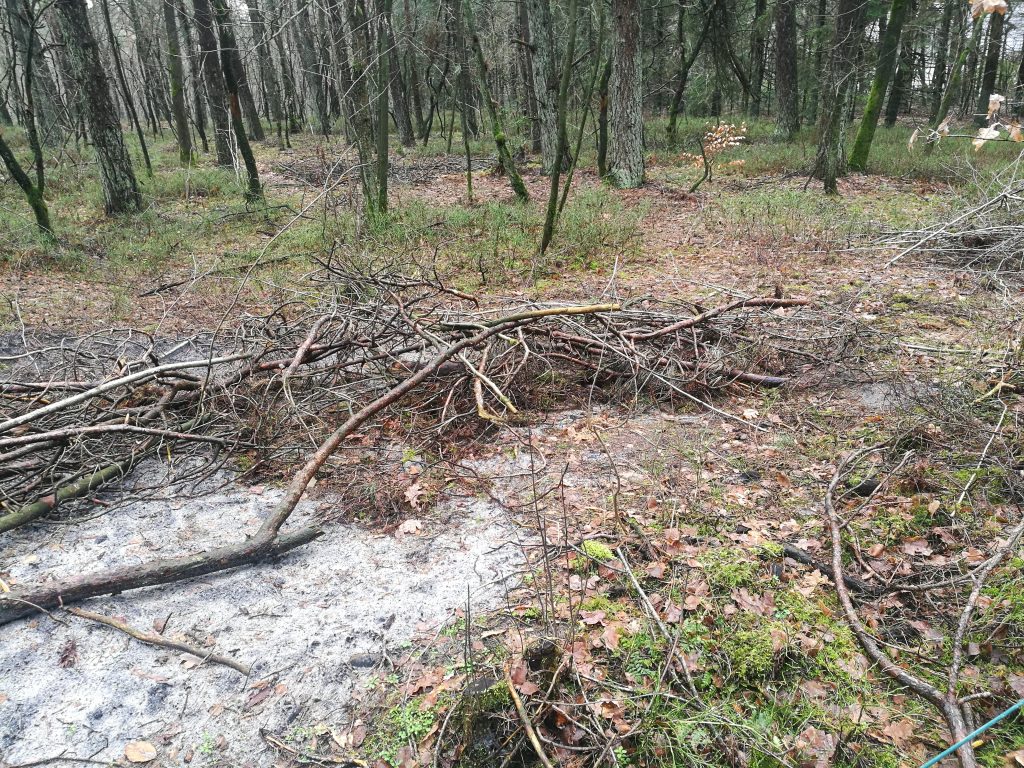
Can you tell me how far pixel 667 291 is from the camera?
7426mm

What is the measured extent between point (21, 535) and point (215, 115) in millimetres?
14631

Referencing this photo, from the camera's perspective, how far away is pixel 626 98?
12664 mm

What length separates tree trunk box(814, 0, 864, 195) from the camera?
35.2 feet

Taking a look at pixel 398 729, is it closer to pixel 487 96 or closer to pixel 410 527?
pixel 410 527

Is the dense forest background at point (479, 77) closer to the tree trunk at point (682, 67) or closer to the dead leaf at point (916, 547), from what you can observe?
the tree trunk at point (682, 67)

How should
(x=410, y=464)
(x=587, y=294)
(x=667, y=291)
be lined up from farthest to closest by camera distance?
1. (x=667, y=291)
2. (x=587, y=294)
3. (x=410, y=464)

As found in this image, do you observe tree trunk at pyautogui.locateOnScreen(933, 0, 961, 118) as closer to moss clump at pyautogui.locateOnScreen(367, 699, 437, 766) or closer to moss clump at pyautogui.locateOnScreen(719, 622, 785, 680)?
moss clump at pyautogui.locateOnScreen(719, 622, 785, 680)

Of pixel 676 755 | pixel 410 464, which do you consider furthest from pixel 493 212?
pixel 676 755

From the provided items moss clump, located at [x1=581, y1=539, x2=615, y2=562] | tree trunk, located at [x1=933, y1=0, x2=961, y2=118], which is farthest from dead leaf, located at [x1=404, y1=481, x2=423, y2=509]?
tree trunk, located at [x1=933, y1=0, x2=961, y2=118]

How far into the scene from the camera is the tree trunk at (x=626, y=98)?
39.3 feet

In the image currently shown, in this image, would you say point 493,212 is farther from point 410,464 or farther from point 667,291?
point 410,464

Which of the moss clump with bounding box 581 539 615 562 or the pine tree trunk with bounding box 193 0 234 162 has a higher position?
the pine tree trunk with bounding box 193 0 234 162

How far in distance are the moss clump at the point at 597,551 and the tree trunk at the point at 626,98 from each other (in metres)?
11.5

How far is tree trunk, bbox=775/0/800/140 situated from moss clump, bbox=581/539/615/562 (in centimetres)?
1872
